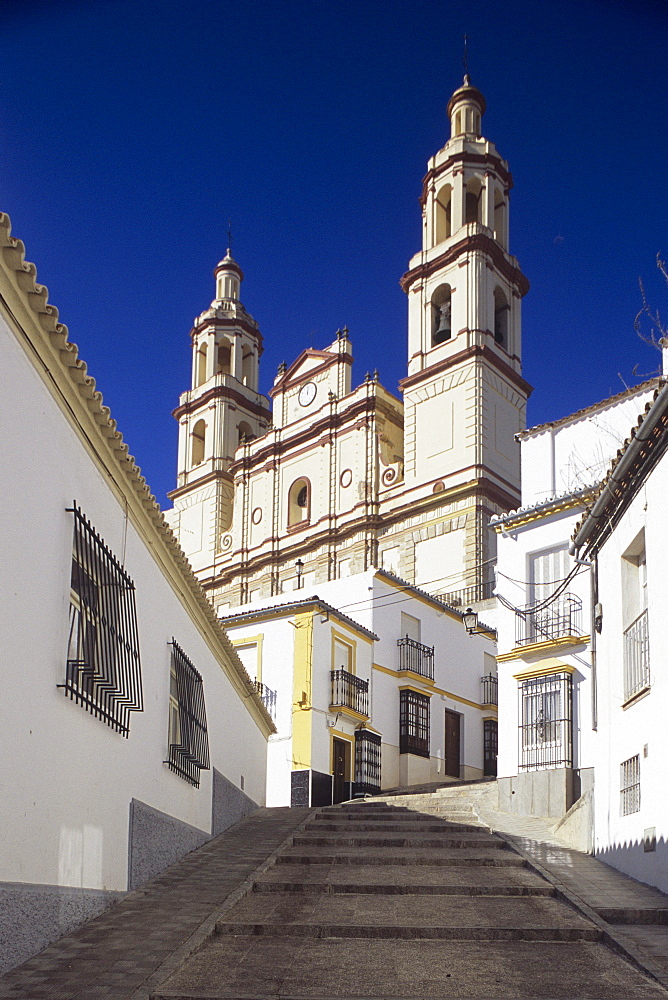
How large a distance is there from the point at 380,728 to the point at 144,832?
15989mm

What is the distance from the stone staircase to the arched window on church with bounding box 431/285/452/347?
27657mm

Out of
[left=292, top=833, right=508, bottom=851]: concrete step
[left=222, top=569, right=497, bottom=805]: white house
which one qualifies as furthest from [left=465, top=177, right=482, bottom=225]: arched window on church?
[left=292, top=833, right=508, bottom=851]: concrete step

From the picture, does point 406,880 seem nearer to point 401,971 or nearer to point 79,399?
point 401,971

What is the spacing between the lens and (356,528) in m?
37.7

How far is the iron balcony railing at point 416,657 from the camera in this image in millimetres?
26109

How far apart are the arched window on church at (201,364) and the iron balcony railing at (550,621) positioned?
32.3 metres

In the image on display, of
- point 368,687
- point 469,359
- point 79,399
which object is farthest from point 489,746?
point 79,399

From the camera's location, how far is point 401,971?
21.6ft

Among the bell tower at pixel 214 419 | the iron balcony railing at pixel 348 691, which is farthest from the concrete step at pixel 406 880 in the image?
the bell tower at pixel 214 419

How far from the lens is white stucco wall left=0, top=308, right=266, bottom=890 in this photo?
6.09m

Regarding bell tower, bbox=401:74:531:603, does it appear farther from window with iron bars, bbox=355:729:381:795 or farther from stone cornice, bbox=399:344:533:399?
window with iron bars, bbox=355:729:381:795

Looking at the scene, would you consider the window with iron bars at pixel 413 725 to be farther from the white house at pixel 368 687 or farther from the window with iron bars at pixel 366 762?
the window with iron bars at pixel 366 762

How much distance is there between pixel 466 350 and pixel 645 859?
27208 millimetres

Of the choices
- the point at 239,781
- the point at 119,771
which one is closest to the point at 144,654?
the point at 119,771
